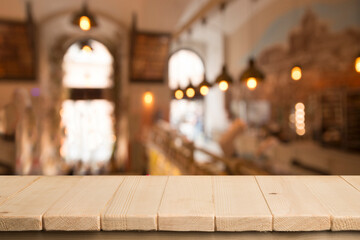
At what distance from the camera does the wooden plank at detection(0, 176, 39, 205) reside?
1050mm

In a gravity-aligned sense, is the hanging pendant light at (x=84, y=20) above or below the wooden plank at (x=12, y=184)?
above

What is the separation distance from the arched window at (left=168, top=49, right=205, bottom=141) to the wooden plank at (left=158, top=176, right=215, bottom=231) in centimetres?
1305

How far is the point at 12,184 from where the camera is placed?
1.17 m

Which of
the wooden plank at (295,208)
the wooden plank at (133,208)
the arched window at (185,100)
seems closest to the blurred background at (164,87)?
the arched window at (185,100)

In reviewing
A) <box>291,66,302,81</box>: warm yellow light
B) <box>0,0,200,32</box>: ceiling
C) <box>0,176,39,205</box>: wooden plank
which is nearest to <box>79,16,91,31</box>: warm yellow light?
<box>0,0,200,32</box>: ceiling

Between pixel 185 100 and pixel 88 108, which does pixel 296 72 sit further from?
pixel 185 100

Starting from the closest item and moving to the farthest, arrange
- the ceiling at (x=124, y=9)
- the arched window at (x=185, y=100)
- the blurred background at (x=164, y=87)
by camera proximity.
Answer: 1. the blurred background at (x=164, y=87)
2. the ceiling at (x=124, y=9)
3. the arched window at (x=185, y=100)

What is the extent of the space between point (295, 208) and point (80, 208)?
66 centimetres

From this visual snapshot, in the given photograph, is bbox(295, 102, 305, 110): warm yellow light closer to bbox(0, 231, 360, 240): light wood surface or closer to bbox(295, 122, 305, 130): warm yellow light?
bbox(295, 122, 305, 130): warm yellow light

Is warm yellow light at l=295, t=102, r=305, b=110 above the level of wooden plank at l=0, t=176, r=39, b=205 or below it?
above

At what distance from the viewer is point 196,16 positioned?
9023 mm

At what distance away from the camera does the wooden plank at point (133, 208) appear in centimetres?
87

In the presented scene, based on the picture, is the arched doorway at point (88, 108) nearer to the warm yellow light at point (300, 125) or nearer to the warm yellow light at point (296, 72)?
the warm yellow light at point (300, 125)

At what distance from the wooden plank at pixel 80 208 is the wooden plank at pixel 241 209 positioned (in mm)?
364
